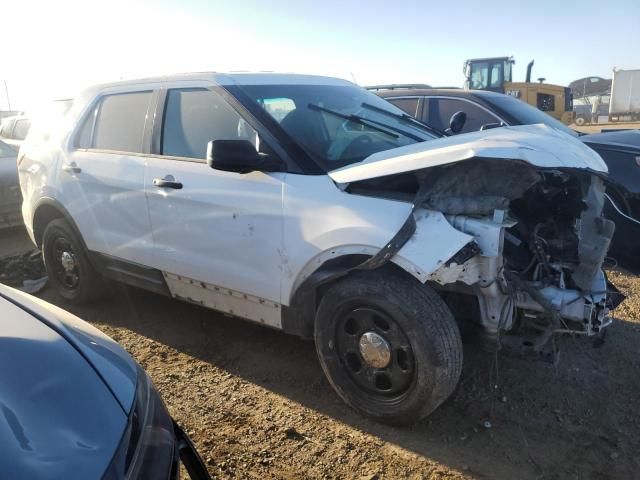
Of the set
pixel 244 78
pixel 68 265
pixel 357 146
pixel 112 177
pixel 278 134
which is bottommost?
pixel 68 265

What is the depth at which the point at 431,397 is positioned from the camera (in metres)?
2.72

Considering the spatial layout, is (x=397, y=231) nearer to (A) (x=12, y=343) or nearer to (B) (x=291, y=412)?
(B) (x=291, y=412)

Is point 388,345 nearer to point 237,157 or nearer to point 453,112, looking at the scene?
point 237,157

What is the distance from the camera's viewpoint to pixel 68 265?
4707 millimetres

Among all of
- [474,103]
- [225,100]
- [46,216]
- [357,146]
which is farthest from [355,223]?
[474,103]

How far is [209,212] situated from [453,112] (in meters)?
4.23

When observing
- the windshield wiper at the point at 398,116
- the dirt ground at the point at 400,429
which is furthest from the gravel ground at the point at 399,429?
the windshield wiper at the point at 398,116

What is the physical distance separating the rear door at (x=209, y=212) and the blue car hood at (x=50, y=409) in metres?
1.46

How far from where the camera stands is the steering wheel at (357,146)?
3.27m

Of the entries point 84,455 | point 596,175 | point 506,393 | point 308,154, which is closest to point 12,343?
point 84,455

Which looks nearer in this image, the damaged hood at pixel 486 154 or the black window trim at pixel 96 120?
the damaged hood at pixel 486 154

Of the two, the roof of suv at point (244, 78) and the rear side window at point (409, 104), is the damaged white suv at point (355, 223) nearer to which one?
the roof of suv at point (244, 78)

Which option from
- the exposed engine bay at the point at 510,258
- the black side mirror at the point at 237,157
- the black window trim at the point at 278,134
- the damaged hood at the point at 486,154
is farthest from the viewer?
the black window trim at the point at 278,134

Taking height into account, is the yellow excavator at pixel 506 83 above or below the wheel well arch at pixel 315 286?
above
